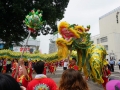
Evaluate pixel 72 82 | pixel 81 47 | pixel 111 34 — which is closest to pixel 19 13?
pixel 81 47

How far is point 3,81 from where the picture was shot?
1021mm

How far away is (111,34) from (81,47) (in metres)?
31.6

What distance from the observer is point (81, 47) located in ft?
16.4

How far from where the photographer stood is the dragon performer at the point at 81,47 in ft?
16.0

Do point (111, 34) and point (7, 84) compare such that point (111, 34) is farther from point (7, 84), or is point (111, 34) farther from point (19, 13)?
point (7, 84)

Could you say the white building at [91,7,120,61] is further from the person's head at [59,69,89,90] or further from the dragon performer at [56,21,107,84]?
the person's head at [59,69,89,90]

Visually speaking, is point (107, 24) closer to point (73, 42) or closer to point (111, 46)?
point (111, 46)

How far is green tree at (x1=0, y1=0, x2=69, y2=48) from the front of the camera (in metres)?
11.3

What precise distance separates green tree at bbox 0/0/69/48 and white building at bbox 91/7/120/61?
23.5 metres

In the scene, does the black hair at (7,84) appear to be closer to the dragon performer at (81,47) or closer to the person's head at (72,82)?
the person's head at (72,82)

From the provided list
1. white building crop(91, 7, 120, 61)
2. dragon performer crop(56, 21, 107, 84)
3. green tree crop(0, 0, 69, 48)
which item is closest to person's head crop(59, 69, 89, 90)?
dragon performer crop(56, 21, 107, 84)

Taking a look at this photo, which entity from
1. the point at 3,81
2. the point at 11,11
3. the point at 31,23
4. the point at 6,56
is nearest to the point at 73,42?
the point at 31,23

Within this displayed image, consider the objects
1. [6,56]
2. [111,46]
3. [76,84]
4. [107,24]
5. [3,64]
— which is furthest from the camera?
[107,24]

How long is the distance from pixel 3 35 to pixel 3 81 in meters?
11.9
